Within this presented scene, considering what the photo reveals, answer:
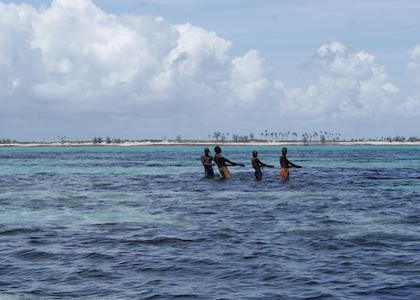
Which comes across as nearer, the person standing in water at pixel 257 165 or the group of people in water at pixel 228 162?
the group of people in water at pixel 228 162

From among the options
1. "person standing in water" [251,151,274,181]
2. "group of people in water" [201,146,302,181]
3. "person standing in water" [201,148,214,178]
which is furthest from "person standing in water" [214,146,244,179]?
"person standing in water" [251,151,274,181]

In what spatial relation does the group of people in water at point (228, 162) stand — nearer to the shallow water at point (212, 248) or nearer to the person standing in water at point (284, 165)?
the person standing in water at point (284, 165)

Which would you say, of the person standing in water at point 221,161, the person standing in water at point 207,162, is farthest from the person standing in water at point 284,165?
the person standing in water at point 207,162

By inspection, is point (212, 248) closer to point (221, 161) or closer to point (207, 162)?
point (221, 161)

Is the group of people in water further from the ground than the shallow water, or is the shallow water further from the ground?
the group of people in water

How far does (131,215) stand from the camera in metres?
21.8

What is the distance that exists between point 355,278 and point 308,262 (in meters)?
1.59

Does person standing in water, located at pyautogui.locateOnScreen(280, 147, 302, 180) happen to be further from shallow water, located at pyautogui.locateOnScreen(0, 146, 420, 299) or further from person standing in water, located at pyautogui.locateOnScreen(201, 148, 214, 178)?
shallow water, located at pyautogui.locateOnScreen(0, 146, 420, 299)

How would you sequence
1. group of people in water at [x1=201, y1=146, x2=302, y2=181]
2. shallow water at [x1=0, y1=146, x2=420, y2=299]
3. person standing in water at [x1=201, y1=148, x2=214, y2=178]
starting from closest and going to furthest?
shallow water at [x1=0, y1=146, x2=420, y2=299] → group of people in water at [x1=201, y1=146, x2=302, y2=181] → person standing in water at [x1=201, y1=148, x2=214, y2=178]

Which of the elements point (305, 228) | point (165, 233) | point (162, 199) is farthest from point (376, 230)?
point (162, 199)

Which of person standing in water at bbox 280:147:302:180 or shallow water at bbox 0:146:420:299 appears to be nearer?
shallow water at bbox 0:146:420:299

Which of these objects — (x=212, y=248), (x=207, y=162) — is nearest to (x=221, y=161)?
(x=207, y=162)

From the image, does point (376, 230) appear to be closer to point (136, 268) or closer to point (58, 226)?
point (136, 268)

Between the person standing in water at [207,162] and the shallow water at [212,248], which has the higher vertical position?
the person standing in water at [207,162]
